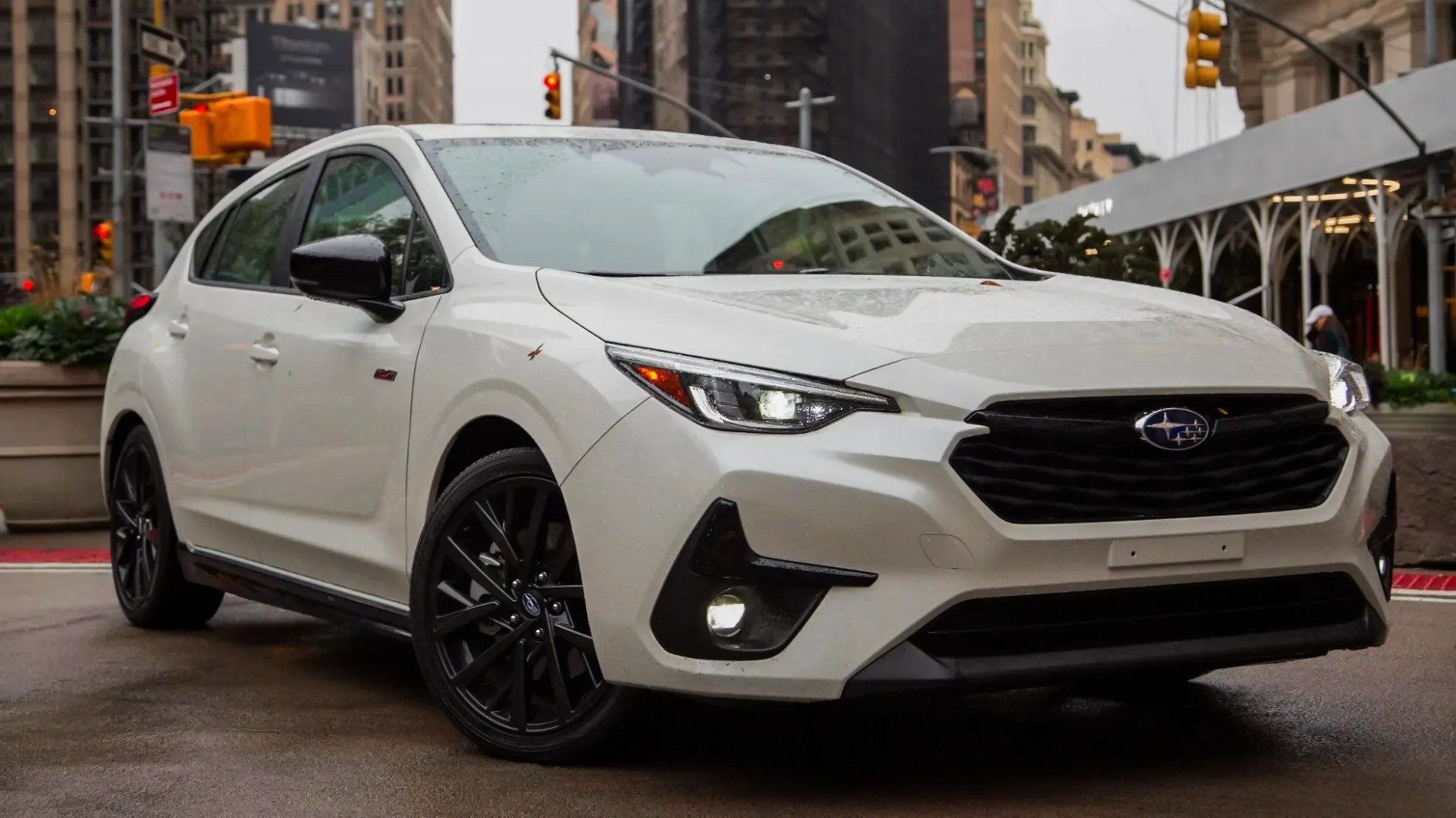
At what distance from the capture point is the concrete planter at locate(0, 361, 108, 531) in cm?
1096

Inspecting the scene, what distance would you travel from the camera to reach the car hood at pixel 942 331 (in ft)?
13.0

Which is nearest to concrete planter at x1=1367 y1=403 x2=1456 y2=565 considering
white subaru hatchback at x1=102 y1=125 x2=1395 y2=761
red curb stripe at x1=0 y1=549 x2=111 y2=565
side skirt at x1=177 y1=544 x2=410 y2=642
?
white subaru hatchback at x1=102 y1=125 x2=1395 y2=761

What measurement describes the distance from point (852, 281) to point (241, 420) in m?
2.05

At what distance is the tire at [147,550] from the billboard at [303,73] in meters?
127

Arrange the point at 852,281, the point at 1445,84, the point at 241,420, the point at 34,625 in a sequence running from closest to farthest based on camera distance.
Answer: the point at 852,281 < the point at 241,420 < the point at 34,625 < the point at 1445,84

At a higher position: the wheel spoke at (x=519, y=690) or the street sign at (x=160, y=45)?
the street sign at (x=160, y=45)

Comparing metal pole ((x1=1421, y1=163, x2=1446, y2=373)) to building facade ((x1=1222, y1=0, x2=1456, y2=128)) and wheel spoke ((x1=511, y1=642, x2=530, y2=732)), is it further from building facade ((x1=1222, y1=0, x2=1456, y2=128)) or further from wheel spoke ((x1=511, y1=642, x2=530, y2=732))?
wheel spoke ((x1=511, y1=642, x2=530, y2=732))

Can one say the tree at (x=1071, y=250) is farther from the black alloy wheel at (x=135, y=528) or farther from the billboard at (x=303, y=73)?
the billboard at (x=303, y=73)

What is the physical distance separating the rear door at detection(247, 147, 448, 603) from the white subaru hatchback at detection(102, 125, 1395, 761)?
0.04 ft

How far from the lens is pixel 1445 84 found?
88.1ft

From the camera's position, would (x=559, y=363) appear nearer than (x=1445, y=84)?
Yes

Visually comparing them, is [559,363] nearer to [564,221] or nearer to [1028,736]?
[564,221]

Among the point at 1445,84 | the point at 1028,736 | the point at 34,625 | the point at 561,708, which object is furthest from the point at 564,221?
the point at 1445,84

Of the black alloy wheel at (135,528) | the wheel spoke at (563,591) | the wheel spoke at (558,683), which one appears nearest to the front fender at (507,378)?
the wheel spoke at (563,591)
